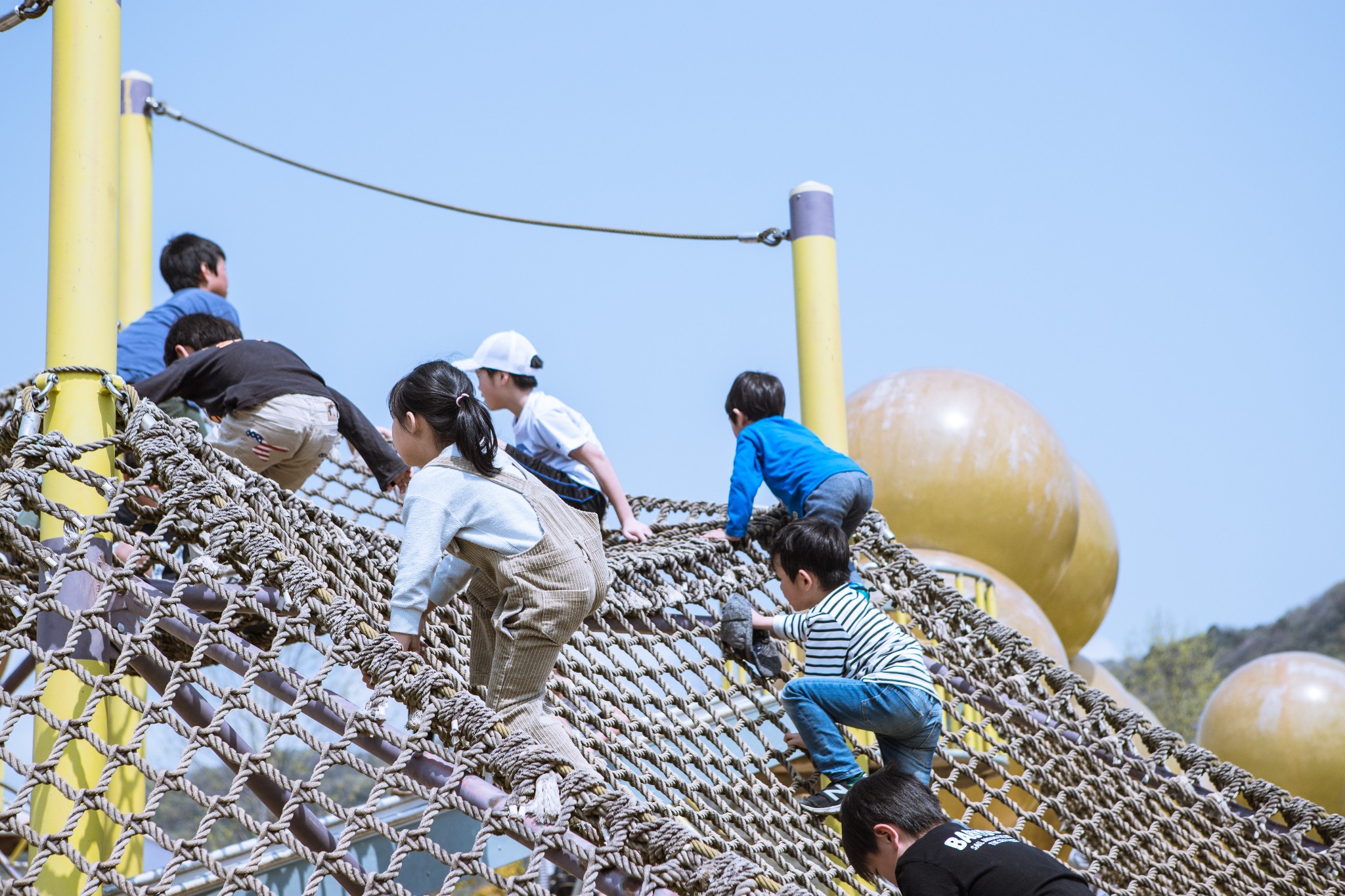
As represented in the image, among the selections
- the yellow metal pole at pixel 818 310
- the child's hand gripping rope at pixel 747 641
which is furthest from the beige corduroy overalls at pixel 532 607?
the yellow metal pole at pixel 818 310

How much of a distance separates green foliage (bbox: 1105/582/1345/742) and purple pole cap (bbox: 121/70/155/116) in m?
16.2

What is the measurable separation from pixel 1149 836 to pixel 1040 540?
11.4 ft

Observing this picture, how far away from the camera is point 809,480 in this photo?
304 cm

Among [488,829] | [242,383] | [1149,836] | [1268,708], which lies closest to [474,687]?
[488,829]

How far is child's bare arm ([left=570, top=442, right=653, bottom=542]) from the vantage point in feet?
10.3

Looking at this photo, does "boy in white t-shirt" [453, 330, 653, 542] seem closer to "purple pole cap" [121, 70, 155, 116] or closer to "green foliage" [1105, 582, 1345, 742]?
"purple pole cap" [121, 70, 155, 116]

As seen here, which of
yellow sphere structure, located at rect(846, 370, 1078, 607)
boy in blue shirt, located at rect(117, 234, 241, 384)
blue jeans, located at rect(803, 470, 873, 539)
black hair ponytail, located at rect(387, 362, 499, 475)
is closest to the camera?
black hair ponytail, located at rect(387, 362, 499, 475)

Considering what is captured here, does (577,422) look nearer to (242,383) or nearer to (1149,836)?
(242,383)

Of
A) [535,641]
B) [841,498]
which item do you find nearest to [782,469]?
[841,498]

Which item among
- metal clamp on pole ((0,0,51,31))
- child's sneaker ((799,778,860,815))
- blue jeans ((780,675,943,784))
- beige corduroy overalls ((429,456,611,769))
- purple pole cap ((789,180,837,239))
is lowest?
child's sneaker ((799,778,860,815))

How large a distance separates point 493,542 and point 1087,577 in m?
5.79

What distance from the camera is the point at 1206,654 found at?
23.1 m

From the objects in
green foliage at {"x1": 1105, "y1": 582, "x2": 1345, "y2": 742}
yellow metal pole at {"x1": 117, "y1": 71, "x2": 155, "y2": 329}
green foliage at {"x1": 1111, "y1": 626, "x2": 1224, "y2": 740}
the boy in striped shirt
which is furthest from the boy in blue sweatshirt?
green foliage at {"x1": 1111, "y1": 626, "x2": 1224, "y2": 740}

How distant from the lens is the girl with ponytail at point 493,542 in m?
1.91
